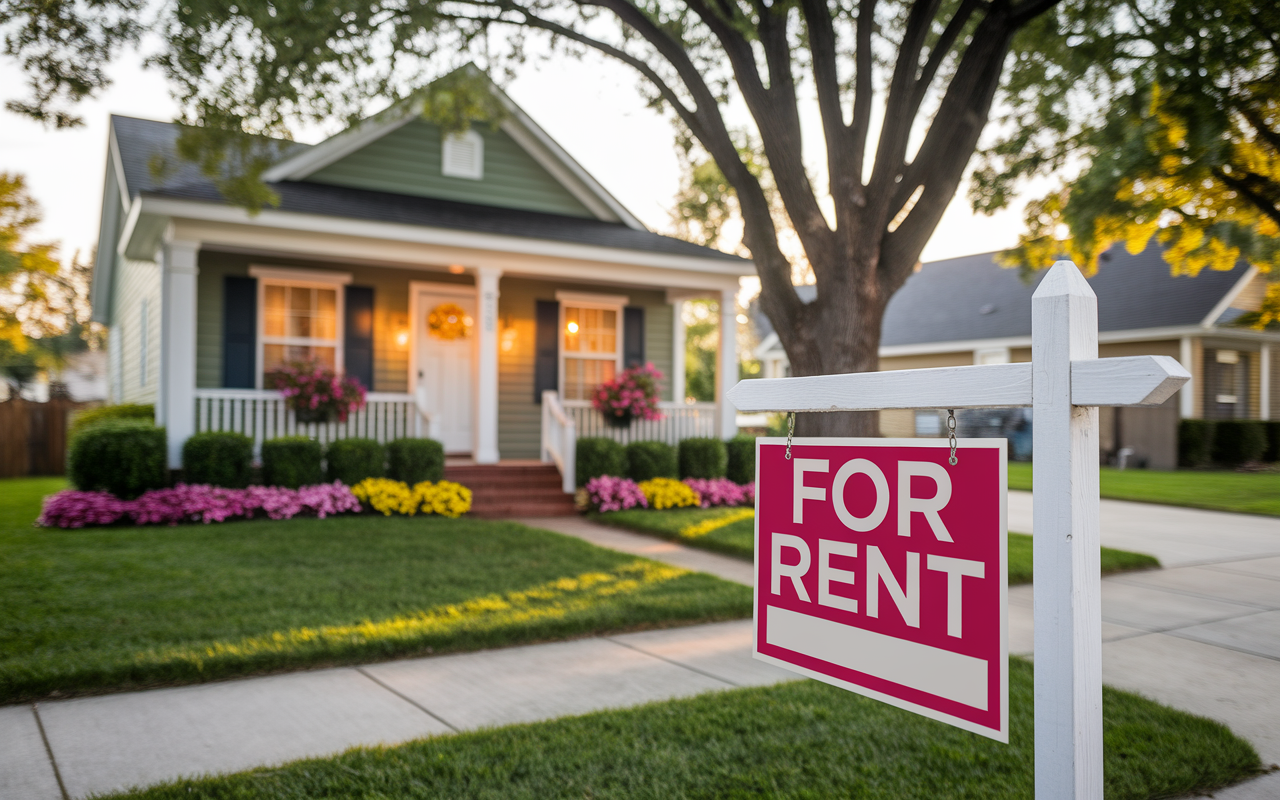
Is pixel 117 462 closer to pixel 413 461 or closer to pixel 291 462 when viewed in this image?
pixel 291 462

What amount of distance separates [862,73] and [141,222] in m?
8.64

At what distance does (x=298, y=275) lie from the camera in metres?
11.4

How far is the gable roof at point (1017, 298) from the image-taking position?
749 inches

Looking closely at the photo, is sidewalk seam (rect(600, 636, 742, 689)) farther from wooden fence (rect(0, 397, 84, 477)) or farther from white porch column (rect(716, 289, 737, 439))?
wooden fence (rect(0, 397, 84, 477))

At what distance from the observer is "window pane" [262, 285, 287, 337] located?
11.3 metres

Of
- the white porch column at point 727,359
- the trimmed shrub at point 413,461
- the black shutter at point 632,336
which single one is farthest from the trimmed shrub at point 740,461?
the trimmed shrub at point 413,461

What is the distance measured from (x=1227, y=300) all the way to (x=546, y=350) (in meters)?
15.2

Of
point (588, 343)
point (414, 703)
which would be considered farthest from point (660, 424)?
point (414, 703)

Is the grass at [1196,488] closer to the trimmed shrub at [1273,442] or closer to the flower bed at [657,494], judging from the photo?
the trimmed shrub at [1273,442]

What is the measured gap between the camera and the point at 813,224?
5.37 m

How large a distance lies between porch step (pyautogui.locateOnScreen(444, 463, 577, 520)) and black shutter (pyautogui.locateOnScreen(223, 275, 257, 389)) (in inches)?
113

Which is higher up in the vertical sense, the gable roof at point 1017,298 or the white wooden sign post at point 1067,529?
the gable roof at point 1017,298

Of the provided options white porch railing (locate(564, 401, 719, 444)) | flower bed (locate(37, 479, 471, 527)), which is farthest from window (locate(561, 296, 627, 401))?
flower bed (locate(37, 479, 471, 527))

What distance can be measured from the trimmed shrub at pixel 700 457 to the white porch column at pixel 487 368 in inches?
101
